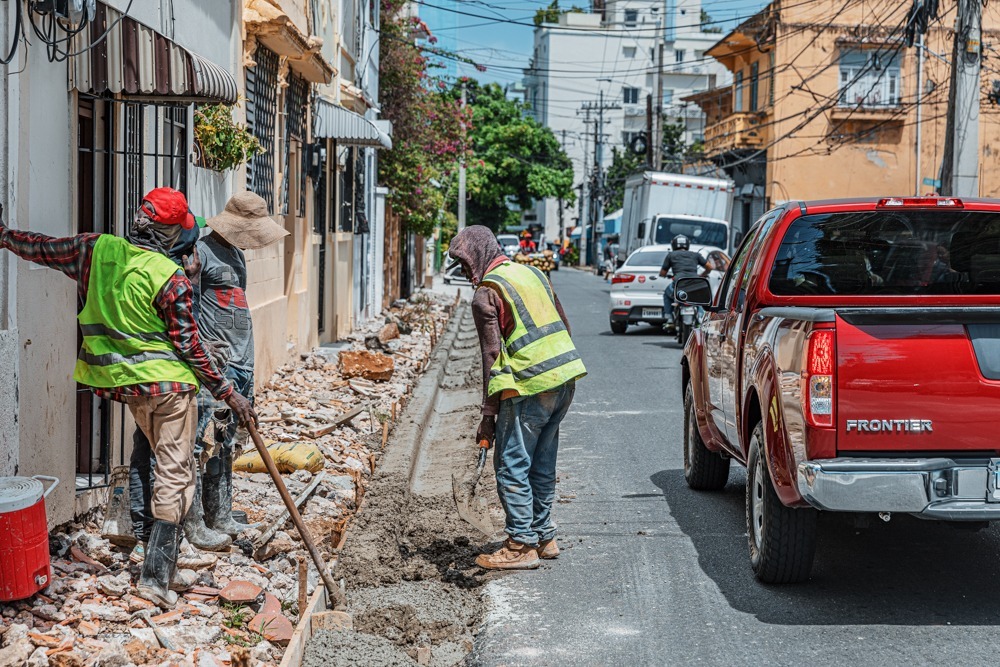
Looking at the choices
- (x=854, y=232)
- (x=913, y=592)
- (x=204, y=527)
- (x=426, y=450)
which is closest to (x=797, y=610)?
(x=913, y=592)

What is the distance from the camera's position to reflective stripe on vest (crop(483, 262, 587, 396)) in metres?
6.30

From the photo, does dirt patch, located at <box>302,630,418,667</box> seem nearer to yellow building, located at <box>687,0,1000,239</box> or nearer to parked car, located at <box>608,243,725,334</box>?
parked car, located at <box>608,243,725,334</box>

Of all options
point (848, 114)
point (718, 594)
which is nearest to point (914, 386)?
point (718, 594)

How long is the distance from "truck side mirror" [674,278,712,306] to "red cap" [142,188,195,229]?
3.34 meters

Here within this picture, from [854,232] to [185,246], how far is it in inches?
140

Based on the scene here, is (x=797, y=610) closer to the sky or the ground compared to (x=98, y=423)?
closer to the ground

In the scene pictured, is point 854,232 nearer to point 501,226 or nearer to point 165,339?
point 165,339

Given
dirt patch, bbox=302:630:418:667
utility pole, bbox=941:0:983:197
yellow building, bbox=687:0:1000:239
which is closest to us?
dirt patch, bbox=302:630:418:667

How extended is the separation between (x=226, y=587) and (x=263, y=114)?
8.68 metres

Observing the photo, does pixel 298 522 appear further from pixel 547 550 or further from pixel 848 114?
pixel 848 114

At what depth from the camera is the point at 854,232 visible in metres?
6.50

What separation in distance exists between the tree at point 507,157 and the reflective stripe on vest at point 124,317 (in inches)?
2245

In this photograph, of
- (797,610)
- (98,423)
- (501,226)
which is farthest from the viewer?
(501,226)

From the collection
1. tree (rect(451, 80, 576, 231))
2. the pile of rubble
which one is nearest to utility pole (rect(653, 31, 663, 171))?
tree (rect(451, 80, 576, 231))
